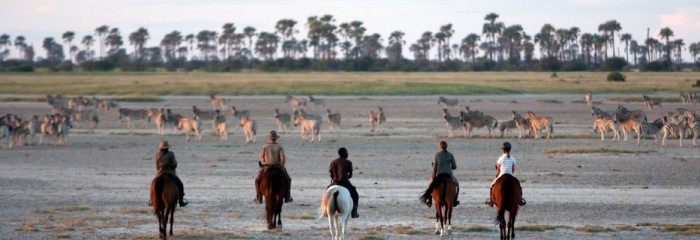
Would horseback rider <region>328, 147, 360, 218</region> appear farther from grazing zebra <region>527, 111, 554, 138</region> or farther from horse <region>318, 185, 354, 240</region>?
grazing zebra <region>527, 111, 554, 138</region>

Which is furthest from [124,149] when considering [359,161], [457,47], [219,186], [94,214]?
[457,47]

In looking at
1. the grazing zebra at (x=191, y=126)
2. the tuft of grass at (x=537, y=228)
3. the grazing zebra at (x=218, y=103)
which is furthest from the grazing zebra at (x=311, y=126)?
the grazing zebra at (x=218, y=103)

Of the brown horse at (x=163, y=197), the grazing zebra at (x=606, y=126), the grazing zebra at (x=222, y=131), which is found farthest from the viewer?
the grazing zebra at (x=222, y=131)

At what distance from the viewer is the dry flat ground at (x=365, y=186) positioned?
53.0ft

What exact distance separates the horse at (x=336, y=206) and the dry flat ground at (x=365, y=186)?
1136 mm

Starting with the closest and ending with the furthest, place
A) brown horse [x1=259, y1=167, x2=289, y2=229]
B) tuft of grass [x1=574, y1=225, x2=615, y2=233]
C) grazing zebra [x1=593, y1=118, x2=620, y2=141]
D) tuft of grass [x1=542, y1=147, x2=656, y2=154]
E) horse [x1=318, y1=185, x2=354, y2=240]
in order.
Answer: horse [x1=318, y1=185, x2=354, y2=240]
brown horse [x1=259, y1=167, x2=289, y2=229]
tuft of grass [x1=574, y1=225, x2=615, y2=233]
tuft of grass [x1=542, y1=147, x2=656, y2=154]
grazing zebra [x1=593, y1=118, x2=620, y2=141]

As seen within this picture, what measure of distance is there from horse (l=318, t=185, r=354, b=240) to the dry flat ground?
3.73 ft

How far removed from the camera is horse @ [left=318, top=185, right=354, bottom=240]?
46.5 ft

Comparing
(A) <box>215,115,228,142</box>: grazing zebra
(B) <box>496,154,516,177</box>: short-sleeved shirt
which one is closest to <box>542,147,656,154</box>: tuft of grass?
(A) <box>215,115,228,142</box>: grazing zebra

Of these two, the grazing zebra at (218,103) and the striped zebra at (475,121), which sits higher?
the grazing zebra at (218,103)

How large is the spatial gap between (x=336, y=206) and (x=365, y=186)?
8.16 m

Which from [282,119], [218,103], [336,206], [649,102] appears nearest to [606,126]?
[282,119]

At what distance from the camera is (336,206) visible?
14219 millimetres

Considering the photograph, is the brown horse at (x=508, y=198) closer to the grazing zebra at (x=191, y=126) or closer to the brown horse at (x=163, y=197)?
the brown horse at (x=163, y=197)
